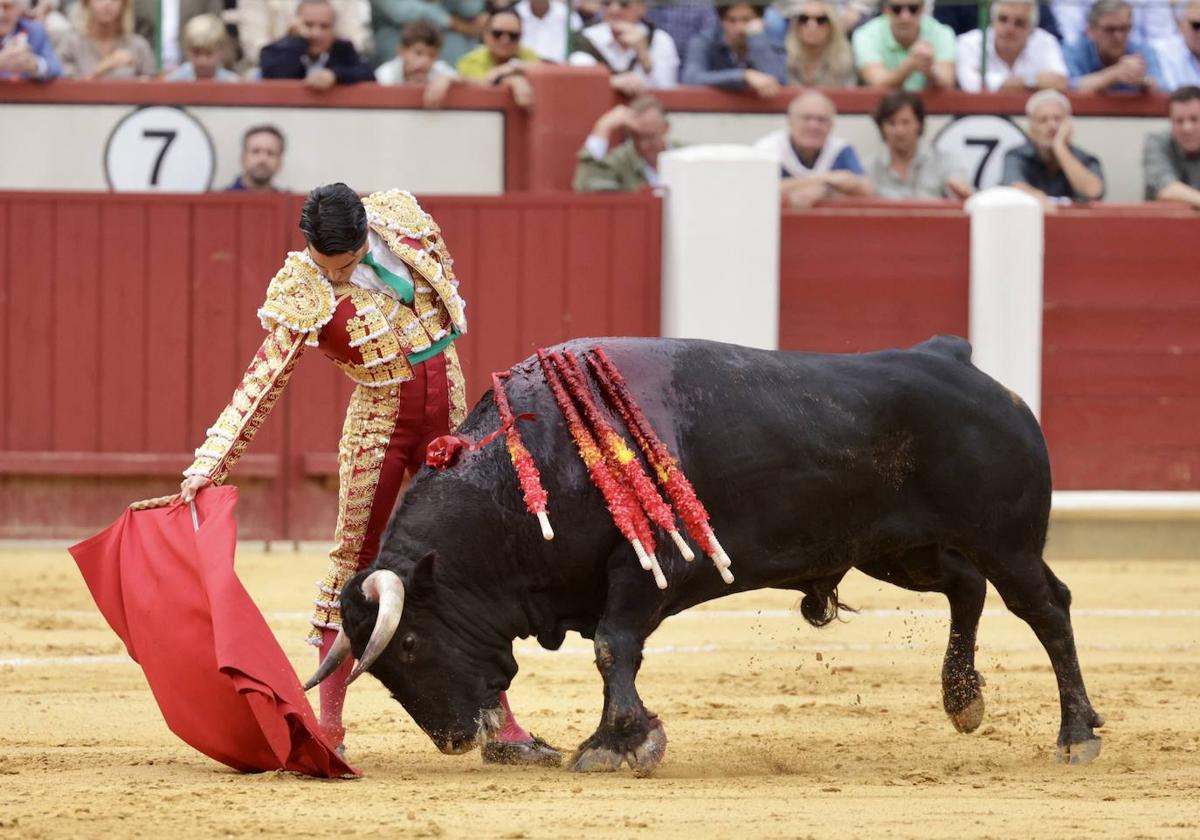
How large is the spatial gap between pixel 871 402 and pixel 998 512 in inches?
15.4

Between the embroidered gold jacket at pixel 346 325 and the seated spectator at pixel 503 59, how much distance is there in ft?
15.6

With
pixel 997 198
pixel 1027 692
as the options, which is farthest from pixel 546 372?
pixel 997 198

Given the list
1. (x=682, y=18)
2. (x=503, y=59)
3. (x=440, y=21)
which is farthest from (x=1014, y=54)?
(x=440, y=21)

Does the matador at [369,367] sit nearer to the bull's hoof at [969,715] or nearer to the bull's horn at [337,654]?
the bull's horn at [337,654]

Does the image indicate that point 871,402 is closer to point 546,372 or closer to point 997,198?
point 546,372

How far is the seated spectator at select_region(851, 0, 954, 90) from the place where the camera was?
988cm

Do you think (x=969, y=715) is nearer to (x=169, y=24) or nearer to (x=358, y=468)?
(x=358, y=468)

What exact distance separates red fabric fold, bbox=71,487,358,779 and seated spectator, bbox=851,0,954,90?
18.9 ft

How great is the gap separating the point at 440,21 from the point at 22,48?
192 cm

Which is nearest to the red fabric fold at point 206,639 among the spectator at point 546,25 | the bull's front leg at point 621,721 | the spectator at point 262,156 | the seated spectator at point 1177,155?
the bull's front leg at point 621,721

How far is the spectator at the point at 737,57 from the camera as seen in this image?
386 inches

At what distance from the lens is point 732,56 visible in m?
9.93

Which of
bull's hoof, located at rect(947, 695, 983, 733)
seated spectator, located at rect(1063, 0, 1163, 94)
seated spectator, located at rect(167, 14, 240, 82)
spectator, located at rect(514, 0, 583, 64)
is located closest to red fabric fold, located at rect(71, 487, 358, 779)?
bull's hoof, located at rect(947, 695, 983, 733)

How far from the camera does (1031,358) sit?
30.9 feet
